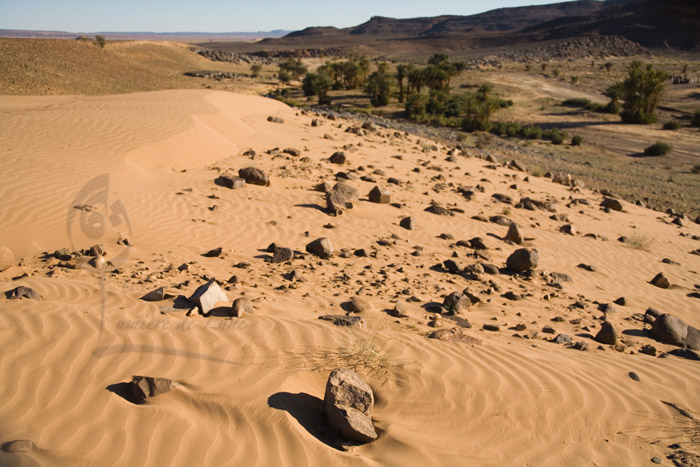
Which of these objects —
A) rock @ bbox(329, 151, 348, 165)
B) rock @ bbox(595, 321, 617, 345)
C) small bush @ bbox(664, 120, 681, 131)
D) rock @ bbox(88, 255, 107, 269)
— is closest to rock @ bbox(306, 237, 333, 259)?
rock @ bbox(88, 255, 107, 269)

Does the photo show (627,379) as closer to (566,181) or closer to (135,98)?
(566,181)

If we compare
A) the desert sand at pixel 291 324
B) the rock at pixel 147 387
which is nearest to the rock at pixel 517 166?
the desert sand at pixel 291 324

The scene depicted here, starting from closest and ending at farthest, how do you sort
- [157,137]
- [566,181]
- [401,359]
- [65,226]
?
[401,359] → [65,226] → [157,137] → [566,181]

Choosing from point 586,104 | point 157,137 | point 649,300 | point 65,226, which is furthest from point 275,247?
point 586,104

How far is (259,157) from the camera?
13.1 metres

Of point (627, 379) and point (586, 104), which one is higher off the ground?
point (586, 104)

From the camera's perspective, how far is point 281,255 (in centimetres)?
698

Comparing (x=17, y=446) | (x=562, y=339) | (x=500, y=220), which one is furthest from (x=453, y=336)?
(x=500, y=220)

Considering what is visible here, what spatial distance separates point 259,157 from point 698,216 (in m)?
12.0

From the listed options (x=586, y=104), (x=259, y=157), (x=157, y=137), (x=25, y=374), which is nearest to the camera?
(x=25, y=374)

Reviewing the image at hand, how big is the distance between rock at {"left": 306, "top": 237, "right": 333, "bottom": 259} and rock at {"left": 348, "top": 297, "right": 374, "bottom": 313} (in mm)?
1726

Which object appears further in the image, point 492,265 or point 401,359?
point 492,265

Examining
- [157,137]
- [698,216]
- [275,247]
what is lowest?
[698,216]

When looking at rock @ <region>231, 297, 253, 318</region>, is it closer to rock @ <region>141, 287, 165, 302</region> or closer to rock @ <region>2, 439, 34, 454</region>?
rock @ <region>141, 287, 165, 302</region>
